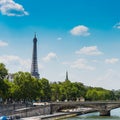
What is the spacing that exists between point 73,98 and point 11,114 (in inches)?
2151

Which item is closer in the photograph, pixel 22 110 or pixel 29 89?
pixel 22 110

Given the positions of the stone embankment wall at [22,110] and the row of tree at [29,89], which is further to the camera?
the row of tree at [29,89]

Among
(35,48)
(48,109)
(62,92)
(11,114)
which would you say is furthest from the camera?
(35,48)

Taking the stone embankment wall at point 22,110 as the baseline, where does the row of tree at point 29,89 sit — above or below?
above

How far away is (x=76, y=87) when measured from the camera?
110m

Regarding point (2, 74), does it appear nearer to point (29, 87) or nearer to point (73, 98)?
point (29, 87)

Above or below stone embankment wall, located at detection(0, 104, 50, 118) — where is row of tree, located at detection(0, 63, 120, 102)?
above

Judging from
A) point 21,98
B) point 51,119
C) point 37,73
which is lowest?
point 51,119

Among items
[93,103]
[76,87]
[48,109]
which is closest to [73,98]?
[76,87]

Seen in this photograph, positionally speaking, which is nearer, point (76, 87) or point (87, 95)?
point (76, 87)

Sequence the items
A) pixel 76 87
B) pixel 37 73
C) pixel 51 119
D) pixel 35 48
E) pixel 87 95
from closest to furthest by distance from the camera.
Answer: pixel 51 119 < pixel 76 87 < pixel 87 95 < pixel 35 48 < pixel 37 73

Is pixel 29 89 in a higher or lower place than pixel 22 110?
higher

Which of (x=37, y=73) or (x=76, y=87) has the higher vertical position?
(x=37, y=73)

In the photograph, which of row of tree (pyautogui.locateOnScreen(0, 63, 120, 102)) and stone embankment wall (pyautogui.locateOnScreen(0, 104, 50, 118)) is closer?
stone embankment wall (pyautogui.locateOnScreen(0, 104, 50, 118))
